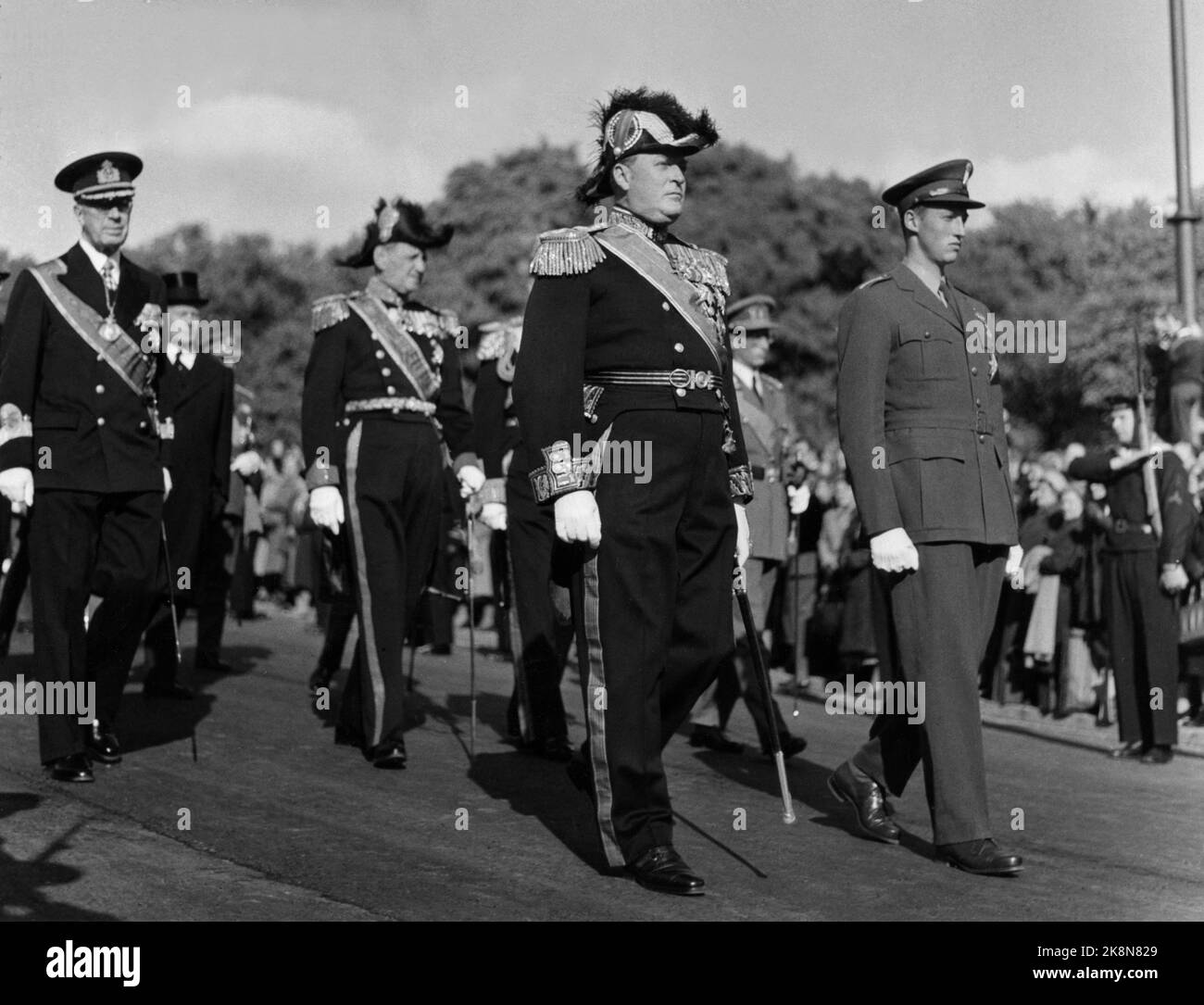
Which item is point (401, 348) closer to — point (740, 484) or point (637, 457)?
point (740, 484)

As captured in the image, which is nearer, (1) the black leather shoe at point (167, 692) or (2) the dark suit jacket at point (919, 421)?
(2) the dark suit jacket at point (919, 421)

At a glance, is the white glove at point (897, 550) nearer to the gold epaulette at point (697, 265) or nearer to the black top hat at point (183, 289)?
the gold epaulette at point (697, 265)

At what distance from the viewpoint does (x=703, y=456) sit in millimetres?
6707

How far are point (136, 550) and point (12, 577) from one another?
13.5 ft

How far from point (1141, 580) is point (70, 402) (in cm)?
643

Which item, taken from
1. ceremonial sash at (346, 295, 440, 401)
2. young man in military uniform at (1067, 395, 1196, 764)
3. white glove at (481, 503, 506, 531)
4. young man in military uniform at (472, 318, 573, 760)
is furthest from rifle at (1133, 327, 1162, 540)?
ceremonial sash at (346, 295, 440, 401)

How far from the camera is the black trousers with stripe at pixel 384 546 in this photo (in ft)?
29.8

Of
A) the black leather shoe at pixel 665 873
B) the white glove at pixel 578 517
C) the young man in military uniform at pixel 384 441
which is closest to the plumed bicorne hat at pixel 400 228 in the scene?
the young man in military uniform at pixel 384 441

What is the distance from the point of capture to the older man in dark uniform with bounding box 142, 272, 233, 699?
40.2 feet

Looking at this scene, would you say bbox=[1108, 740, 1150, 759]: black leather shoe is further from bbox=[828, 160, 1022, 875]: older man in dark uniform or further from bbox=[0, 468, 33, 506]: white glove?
bbox=[0, 468, 33, 506]: white glove

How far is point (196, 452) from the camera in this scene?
1267 centimetres

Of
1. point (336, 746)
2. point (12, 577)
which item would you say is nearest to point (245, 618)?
point (12, 577)

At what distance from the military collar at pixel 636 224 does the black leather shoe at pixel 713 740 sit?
3.89m

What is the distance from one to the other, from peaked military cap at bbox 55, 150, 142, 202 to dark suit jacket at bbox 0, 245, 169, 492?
0.93ft
